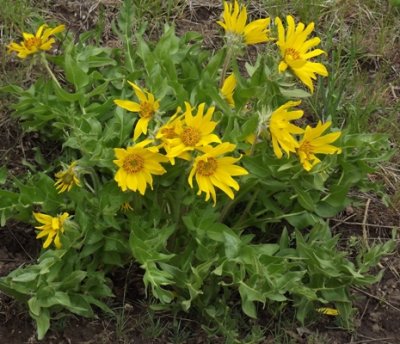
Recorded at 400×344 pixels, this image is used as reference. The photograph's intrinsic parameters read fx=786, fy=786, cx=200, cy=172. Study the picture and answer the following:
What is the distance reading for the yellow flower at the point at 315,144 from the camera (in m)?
2.31

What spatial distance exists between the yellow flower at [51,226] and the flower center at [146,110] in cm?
36

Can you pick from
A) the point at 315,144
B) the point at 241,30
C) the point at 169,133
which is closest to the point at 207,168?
the point at 169,133

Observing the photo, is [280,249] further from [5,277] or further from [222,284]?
[5,277]

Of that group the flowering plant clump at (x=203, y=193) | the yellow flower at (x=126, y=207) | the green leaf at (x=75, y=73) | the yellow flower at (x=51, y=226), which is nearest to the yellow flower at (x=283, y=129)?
the flowering plant clump at (x=203, y=193)

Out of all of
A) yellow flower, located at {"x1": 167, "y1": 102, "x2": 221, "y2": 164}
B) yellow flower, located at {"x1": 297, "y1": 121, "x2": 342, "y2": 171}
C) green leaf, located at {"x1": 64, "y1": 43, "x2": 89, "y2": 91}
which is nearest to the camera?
yellow flower, located at {"x1": 167, "y1": 102, "x2": 221, "y2": 164}

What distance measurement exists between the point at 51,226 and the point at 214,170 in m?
0.51

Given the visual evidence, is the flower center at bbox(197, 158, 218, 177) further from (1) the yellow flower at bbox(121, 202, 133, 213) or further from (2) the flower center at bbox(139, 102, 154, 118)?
(1) the yellow flower at bbox(121, 202, 133, 213)

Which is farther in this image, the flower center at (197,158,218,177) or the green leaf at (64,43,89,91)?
the green leaf at (64,43,89,91)

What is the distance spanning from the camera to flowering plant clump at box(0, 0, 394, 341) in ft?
7.17

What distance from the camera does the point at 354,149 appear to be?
264cm

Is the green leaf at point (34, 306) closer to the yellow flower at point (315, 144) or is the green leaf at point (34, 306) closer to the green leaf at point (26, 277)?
the green leaf at point (26, 277)

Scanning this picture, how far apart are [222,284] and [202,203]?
251mm

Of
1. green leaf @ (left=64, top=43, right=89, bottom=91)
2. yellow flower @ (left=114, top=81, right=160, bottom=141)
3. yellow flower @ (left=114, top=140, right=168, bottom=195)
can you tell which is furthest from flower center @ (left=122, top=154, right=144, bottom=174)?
green leaf @ (left=64, top=43, right=89, bottom=91)

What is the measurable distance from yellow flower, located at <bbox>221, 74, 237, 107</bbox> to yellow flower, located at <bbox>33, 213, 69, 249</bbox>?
620mm
